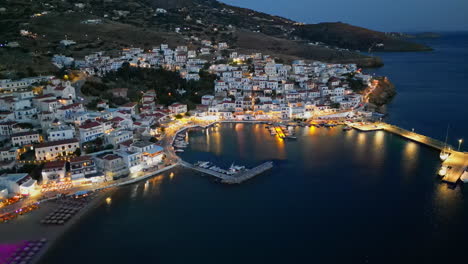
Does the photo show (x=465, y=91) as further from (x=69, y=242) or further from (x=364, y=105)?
(x=69, y=242)

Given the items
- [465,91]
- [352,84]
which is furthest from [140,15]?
[465,91]

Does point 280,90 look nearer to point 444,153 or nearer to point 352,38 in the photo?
point 444,153

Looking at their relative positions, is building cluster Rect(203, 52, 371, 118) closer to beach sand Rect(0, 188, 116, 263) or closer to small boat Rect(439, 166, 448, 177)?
small boat Rect(439, 166, 448, 177)

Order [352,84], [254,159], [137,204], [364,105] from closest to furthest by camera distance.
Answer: [137,204]
[254,159]
[364,105]
[352,84]

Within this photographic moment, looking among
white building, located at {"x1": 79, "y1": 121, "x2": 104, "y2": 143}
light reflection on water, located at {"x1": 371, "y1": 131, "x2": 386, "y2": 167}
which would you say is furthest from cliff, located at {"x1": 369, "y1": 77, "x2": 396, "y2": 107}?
white building, located at {"x1": 79, "y1": 121, "x2": 104, "y2": 143}

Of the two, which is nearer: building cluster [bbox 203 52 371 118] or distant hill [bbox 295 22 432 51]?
building cluster [bbox 203 52 371 118]

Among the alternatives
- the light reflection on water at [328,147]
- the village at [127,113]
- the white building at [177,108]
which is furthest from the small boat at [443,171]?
the white building at [177,108]
